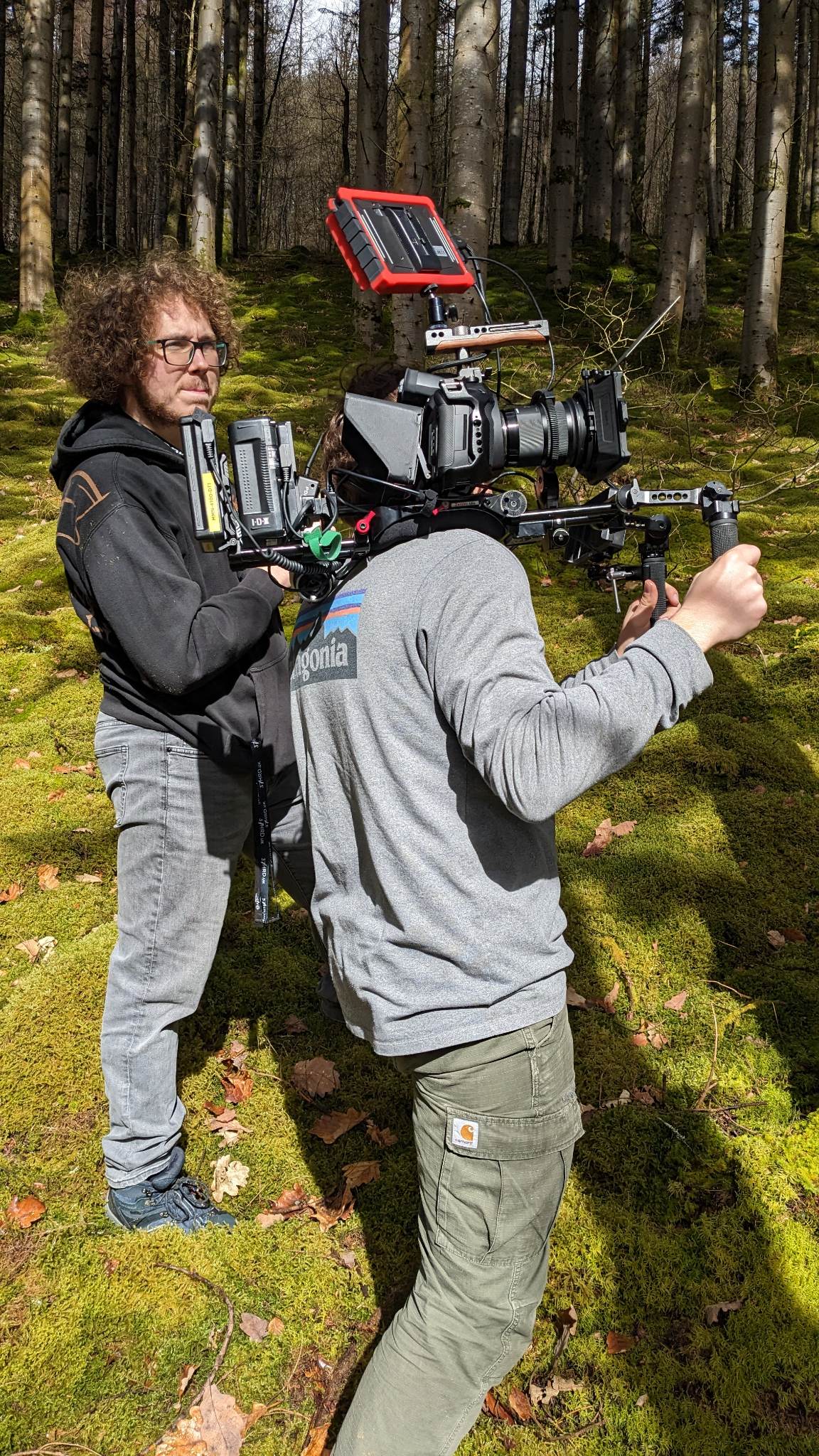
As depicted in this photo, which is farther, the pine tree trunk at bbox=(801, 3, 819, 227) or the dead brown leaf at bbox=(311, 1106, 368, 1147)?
the pine tree trunk at bbox=(801, 3, 819, 227)

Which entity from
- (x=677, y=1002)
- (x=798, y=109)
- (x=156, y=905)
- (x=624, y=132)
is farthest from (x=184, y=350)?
(x=798, y=109)

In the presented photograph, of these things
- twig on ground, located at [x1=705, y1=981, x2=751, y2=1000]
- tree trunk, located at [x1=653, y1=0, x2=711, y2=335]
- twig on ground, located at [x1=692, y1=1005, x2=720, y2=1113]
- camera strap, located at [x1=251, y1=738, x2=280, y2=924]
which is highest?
tree trunk, located at [x1=653, y1=0, x2=711, y2=335]

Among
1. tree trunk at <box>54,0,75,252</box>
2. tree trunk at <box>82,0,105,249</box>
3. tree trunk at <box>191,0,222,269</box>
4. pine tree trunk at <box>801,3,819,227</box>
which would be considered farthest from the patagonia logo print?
pine tree trunk at <box>801,3,819,227</box>

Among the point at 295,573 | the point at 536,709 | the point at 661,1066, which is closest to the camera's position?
the point at 536,709

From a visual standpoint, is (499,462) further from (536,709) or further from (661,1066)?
(661,1066)

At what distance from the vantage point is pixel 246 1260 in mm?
2887

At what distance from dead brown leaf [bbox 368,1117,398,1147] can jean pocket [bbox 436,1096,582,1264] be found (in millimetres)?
1590

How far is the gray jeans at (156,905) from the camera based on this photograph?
2.60 meters

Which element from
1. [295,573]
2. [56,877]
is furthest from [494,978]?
[56,877]

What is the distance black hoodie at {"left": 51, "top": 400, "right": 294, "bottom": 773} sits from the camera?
2.32m

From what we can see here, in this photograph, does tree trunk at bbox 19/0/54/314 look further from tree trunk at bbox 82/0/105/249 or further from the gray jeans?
the gray jeans

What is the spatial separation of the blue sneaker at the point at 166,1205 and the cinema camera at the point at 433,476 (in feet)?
6.48

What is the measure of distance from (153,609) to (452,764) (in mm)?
977

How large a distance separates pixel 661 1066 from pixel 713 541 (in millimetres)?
2313
